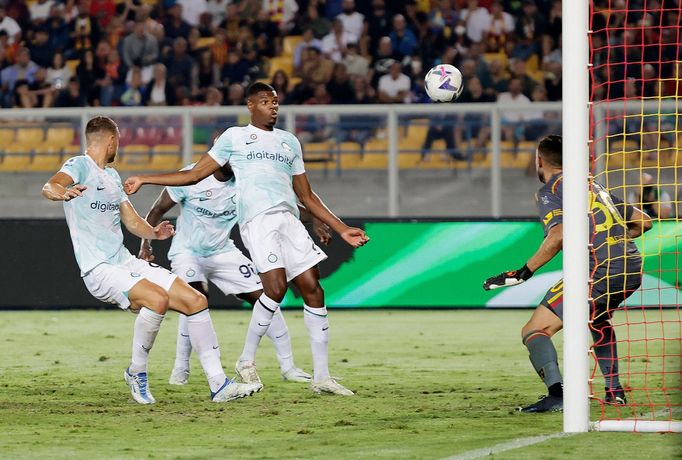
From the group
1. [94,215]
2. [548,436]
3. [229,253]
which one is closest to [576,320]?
[548,436]

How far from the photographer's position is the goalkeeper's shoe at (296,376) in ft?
32.2

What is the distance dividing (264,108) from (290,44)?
10722 millimetres

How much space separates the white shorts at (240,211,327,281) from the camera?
9.21 metres

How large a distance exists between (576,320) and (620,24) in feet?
43.5

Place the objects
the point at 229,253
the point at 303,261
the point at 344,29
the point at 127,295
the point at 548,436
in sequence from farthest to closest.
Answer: the point at 344,29, the point at 229,253, the point at 303,261, the point at 127,295, the point at 548,436

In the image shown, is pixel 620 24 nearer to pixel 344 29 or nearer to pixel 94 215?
pixel 344 29

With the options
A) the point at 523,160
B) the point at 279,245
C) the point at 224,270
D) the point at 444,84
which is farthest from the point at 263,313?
the point at 523,160

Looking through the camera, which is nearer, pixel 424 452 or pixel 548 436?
pixel 424 452

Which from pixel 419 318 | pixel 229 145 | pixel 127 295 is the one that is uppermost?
pixel 229 145

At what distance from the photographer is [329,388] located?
29.6 feet

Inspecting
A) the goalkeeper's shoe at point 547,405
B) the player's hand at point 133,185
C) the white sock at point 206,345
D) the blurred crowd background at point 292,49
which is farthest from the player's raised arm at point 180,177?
the blurred crowd background at point 292,49

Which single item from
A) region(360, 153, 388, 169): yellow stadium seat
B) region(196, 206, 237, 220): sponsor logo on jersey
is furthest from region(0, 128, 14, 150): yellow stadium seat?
region(196, 206, 237, 220): sponsor logo on jersey

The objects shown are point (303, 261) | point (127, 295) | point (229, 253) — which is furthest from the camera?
point (229, 253)

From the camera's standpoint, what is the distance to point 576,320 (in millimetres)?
7168
